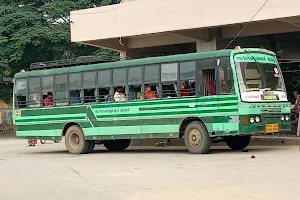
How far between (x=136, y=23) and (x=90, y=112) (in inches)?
182

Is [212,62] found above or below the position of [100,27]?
below

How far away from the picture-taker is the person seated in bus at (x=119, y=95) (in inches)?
657

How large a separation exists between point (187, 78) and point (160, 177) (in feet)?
16.2

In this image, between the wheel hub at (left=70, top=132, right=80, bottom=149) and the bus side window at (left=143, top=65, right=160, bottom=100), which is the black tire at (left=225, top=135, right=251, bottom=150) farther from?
the wheel hub at (left=70, top=132, right=80, bottom=149)

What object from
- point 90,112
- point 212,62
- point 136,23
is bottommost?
point 90,112

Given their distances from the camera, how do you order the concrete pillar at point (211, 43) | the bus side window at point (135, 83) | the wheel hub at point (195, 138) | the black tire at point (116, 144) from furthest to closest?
the concrete pillar at point (211, 43), the black tire at point (116, 144), the bus side window at point (135, 83), the wheel hub at point (195, 138)

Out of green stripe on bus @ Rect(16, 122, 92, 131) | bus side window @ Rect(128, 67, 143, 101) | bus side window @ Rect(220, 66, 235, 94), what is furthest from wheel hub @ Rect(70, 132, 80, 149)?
bus side window @ Rect(220, 66, 235, 94)

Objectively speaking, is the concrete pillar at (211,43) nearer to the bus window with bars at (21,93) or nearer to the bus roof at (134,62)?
the bus roof at (134,62)

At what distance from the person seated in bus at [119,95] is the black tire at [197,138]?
2.44m

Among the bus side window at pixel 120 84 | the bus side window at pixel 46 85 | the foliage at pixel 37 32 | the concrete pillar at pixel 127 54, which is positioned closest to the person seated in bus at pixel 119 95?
the bus side window at pixel 120 84

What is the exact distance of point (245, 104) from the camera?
14133 millimetres

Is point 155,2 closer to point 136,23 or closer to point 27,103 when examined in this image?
point 136,23

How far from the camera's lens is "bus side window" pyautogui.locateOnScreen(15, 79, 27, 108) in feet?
62.6

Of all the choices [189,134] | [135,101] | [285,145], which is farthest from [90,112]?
[285,145]
